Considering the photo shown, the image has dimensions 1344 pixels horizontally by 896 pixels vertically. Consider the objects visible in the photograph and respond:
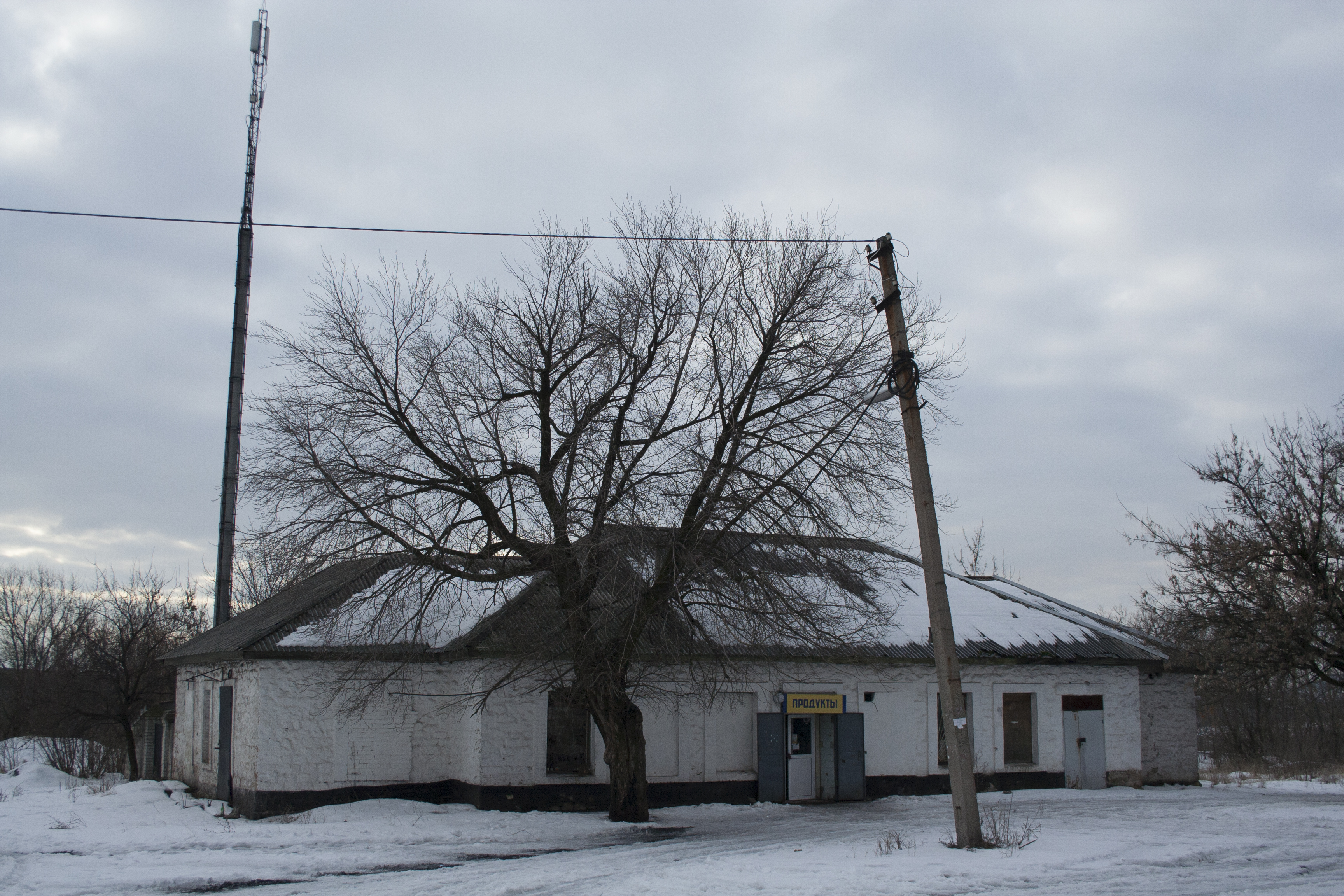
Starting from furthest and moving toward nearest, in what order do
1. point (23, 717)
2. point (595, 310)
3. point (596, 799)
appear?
1. point (23, 717)
2. point (596, 799)
3. point (595, 310)

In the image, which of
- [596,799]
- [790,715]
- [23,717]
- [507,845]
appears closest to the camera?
[507,845]

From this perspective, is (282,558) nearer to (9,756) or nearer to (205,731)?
(205,731)

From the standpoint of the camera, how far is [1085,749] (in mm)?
22734

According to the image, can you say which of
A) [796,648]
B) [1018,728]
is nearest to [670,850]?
[796,648]

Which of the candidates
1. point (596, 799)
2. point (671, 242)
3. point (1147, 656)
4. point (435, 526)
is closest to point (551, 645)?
point (435, 526)

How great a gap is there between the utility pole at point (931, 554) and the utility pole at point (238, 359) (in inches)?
815

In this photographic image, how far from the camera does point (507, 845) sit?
47.6 feet

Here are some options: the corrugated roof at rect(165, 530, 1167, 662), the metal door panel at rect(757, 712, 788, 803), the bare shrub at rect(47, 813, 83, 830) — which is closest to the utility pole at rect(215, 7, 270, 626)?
the corrugated roof at rect(165, 530, 1167, 662)

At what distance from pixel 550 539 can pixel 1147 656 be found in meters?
15.8

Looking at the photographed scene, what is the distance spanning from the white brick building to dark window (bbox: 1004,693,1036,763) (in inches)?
1.8

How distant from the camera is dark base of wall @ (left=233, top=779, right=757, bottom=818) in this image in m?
17.5

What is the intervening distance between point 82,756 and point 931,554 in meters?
33.6

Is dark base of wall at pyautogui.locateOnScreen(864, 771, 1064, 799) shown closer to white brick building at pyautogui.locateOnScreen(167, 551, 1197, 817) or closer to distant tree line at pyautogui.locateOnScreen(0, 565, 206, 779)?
white brick building at pyautogui.locateOnScreen(167, 551, 1197, 817)

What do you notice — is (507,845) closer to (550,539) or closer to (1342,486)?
(550,539)
